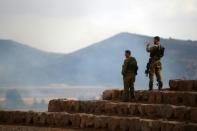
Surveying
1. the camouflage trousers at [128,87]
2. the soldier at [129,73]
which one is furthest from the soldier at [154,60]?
the camouflage trousers at [128,87]

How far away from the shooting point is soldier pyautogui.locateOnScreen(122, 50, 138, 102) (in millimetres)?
18016

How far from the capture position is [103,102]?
58.2 feet

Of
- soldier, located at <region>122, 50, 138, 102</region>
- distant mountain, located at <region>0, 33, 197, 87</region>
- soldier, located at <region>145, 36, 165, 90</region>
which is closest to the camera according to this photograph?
soldier, located at <region>122, 50, 138, 102</region>

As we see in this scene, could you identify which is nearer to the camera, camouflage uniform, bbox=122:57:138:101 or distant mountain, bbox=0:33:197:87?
camouflage uniform, bbox=122:57:138:101

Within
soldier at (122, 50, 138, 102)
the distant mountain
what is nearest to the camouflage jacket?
soldier at (122, 50, 138, 102)

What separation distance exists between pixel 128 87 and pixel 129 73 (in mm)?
567

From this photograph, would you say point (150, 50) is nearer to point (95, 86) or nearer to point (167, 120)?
point (167, 120)

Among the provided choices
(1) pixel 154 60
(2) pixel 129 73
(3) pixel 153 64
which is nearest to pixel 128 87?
(2) pixel 129 73

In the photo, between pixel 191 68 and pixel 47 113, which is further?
pixel 191 68

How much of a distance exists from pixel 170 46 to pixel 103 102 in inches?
6630

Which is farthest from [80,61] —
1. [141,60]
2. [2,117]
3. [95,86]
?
[2,117]

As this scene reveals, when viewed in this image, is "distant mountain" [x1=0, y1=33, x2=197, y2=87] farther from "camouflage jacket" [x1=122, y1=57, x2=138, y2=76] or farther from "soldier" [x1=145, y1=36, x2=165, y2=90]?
"camouflage jacket" [x1=122, y1=57, x2=138, y2=76]

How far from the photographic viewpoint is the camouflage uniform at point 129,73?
1802 cm

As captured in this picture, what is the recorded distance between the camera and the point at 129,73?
18.2 meters
